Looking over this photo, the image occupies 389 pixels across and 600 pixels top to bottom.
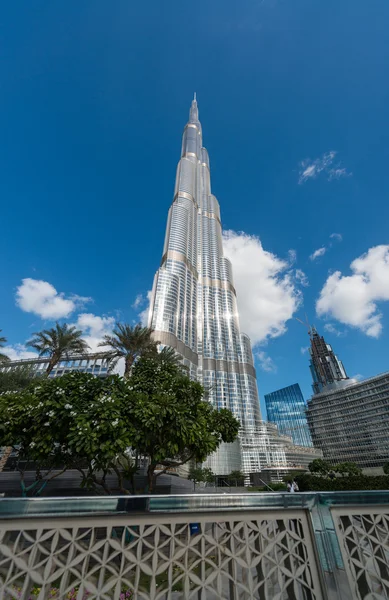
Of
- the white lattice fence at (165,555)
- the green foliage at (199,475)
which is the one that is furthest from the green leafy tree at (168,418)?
the green foliage at (199,475)

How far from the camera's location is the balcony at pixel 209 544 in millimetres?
2148

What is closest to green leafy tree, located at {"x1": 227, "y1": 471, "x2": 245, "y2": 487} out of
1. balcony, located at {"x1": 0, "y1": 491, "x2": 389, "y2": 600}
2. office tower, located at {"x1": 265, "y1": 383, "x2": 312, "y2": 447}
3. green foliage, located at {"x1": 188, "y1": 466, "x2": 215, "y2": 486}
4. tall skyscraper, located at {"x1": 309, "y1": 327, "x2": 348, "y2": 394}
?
green foliage, located at {"x1": 188, "y1": 466, "x2": 215, "y2": 486}

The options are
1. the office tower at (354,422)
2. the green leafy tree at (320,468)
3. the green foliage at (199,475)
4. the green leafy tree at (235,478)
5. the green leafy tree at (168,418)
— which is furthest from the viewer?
the office tower at (354,422)

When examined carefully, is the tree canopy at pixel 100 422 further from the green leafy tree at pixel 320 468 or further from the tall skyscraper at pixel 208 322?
the tall skyscraper at pixel 208 322

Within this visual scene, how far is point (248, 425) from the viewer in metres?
84.3

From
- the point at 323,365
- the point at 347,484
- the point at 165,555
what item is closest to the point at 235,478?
the point at 347,484

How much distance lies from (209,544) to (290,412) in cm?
15629

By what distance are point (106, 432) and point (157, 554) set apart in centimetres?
683

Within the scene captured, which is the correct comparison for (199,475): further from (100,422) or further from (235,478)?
(100,422)

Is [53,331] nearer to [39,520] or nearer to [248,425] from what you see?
[39,520]

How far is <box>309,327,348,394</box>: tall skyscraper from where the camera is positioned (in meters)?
125

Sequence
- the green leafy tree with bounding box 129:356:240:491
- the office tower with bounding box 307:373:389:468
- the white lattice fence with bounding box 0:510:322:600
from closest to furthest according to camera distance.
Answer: the white lattice fence with bounding box 0:510:322:600 < the green leafy tree with bounding box 129:356:240:491 < the office tower with bounding box 307:373:389:468

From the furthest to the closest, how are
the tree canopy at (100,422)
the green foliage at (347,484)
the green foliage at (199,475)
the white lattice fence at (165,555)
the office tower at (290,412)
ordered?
the office tower at (290,412), the green foliage at (199,475), the green foliage at (347,484), the tree canopy at (100,422), the white lattice fence at (165,555)

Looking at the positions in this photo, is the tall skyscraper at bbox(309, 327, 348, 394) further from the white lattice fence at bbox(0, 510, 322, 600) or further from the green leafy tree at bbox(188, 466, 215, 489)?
the white lattice fence at bbox(0, 510, 322, 600)
